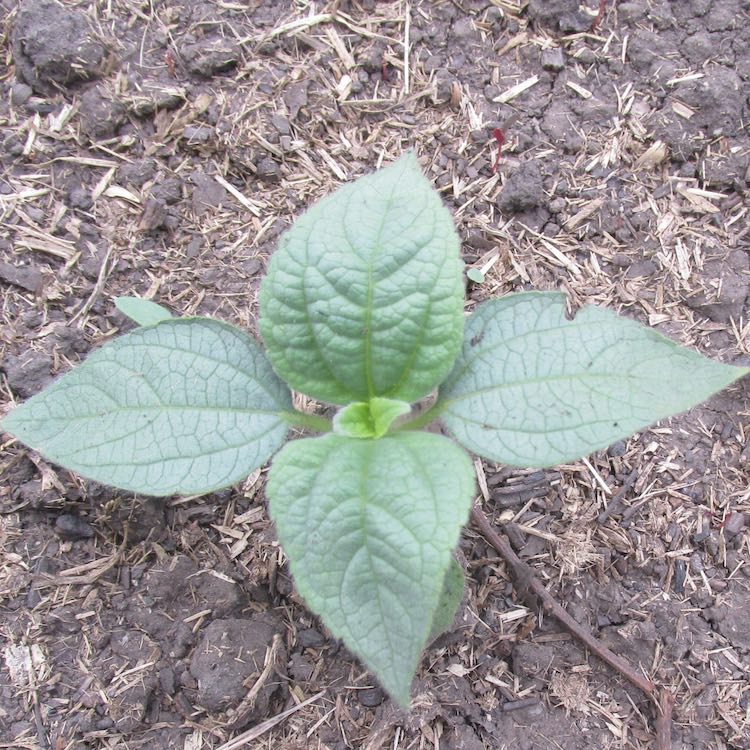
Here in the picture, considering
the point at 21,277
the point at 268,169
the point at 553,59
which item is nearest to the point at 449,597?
the point at 268,169

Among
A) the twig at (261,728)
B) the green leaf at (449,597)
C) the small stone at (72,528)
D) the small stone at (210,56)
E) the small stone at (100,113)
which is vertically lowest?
the twig at (261,728)

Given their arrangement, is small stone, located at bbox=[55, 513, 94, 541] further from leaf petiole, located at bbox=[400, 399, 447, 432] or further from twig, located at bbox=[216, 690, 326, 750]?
leaf petiole, located at bbox=[400, 399, 447, 432]

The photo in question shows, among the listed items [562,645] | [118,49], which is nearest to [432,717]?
[562,645]

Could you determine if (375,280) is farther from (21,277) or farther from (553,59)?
(553,59)

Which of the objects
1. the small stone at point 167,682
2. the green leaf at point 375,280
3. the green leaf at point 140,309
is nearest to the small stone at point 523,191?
the green leaf at point 375,280

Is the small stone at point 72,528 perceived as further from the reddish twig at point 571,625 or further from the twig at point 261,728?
the reddish twig at point 571,625

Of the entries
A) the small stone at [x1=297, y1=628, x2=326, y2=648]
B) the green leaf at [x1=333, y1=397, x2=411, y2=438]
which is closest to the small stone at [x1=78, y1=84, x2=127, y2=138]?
the green leaf at [x1=333, y1=397, x2=411, y2=438]
